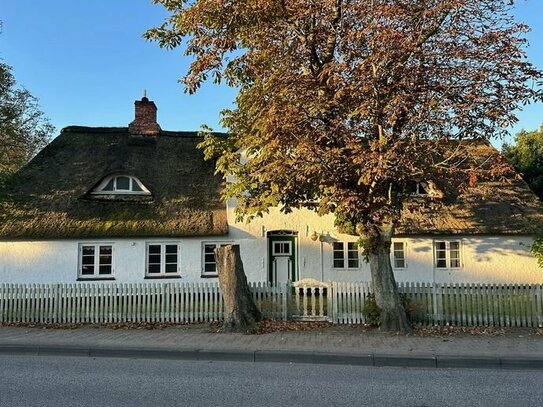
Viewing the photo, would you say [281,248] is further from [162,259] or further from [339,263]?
[162,259]

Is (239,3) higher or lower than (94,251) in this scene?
higher

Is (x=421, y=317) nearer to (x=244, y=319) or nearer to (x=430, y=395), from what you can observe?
(x=244, y=319)

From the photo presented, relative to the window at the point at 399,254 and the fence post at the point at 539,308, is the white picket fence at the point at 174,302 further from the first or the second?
the window at the point at 399,254

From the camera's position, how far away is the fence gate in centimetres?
1250

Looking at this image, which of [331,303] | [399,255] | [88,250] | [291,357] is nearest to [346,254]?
[399,255]

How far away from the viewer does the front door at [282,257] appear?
18844mm

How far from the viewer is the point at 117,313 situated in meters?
12.8

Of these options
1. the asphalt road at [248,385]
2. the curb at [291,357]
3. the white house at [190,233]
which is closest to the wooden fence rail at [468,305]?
the curb at [291,357]

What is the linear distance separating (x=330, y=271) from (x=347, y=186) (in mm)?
8522

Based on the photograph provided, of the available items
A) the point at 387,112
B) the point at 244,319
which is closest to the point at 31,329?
the point at 244,319

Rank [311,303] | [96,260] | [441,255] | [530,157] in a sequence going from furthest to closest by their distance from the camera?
[530,157]
[441,255]
[96,260]
[311,303]

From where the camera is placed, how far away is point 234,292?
11.7m

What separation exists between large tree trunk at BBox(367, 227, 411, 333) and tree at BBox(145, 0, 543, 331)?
0.03 m

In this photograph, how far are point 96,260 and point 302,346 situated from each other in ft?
36.2
